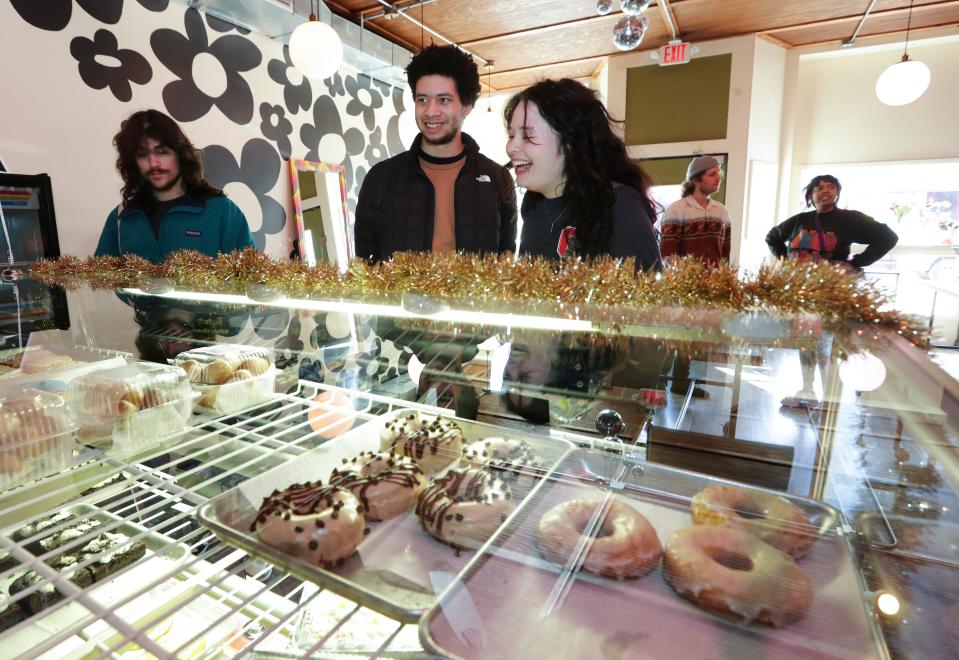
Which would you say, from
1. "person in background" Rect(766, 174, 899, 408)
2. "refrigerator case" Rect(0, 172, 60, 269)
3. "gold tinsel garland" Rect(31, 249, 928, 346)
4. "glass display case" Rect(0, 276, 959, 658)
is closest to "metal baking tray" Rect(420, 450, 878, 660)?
"glass display case" Rect(0, 276, 959, 658)

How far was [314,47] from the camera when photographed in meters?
3.46

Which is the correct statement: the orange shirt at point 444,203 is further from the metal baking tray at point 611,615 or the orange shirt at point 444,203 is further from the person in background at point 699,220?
the metal baking tray at point 611,615

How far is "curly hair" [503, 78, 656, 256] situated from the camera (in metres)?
1.54

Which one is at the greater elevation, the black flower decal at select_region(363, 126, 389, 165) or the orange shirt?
the black flower decal at select_region(363, 126, 389, 165)

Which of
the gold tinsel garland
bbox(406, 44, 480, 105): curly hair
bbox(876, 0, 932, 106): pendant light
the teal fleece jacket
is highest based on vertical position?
bbox(876, 0, 932, 106): pendant light

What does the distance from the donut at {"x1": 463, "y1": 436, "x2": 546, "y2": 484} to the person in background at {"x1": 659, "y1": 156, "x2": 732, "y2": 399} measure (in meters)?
2.69

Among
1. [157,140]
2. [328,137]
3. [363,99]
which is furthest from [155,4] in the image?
[363,99]

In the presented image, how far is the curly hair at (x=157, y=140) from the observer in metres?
2.34

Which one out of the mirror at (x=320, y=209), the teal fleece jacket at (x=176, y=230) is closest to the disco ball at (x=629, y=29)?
the teal fleece jacket at (x=176, y=230)

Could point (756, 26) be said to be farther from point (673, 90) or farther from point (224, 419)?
point (224, 419)

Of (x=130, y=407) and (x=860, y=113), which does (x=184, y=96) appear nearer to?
(x=130, y=407)

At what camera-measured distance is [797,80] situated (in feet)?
20.7

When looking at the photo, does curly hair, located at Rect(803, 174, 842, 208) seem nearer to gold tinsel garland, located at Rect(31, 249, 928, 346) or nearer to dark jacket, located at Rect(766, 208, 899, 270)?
dark jacket, located at Rect(766, 208, 899, 270)

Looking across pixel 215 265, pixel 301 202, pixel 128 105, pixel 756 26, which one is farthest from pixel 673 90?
pixel 215 265
